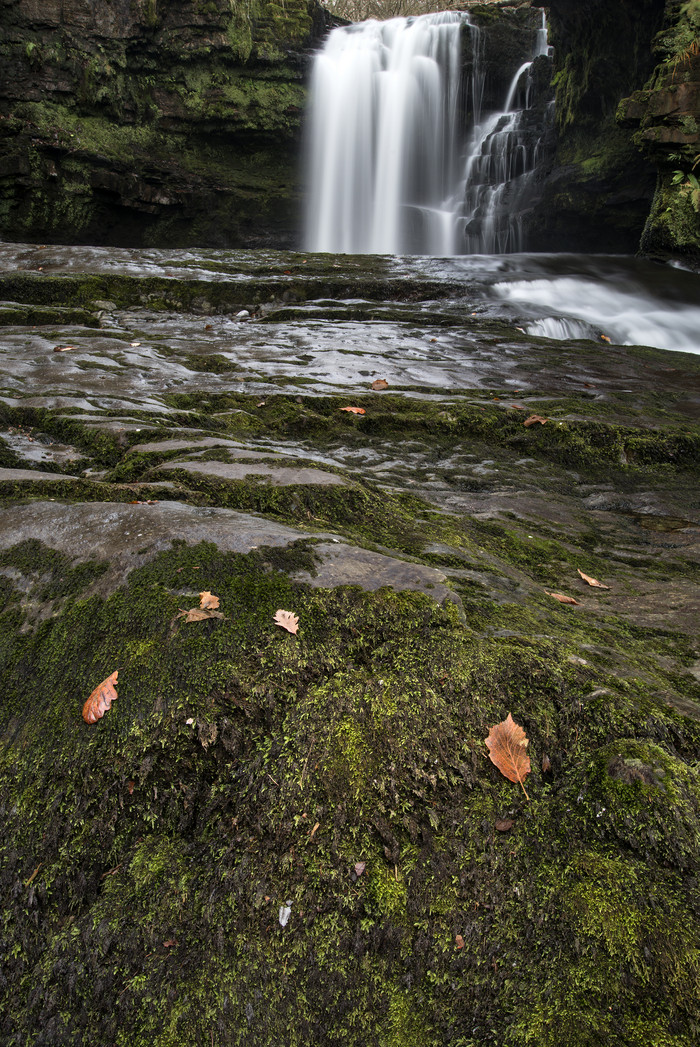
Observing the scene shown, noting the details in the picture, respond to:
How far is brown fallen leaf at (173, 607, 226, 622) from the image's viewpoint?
5.32 ft

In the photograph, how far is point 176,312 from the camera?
26.7ft

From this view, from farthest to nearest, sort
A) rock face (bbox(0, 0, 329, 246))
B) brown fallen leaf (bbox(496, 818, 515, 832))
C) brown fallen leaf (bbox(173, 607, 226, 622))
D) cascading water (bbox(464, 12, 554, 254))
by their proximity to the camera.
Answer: cascading water (bbox(464, 12, 554, 254)), rock face (bbox(0, 0, 329, 246)), brown fallen leaf (bbox(173, 607, 226, 622)), brown fallen leaf (bbox(496, 818, 515, 832))

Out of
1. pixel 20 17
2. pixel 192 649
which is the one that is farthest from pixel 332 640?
pixel 20 17

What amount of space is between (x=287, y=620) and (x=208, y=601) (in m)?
0.22

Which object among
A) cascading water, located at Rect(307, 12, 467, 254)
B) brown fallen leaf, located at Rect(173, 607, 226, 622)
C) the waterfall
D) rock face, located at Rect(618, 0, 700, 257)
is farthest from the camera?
cascading water, located at Rect(307, 12, 467, 254)

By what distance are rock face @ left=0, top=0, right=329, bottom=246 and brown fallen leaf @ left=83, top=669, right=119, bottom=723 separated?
61.5 ft

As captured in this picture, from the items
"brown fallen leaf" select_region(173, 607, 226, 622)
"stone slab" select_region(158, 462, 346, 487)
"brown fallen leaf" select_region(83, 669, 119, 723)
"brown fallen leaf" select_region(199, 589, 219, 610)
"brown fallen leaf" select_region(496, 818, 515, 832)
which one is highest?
"brown fallen leaf" select_region(199, 589, 219, 610)

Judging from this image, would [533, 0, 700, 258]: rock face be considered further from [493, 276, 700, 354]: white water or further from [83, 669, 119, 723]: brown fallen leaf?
[83, 669, 119, 723]: brown fallen leaf

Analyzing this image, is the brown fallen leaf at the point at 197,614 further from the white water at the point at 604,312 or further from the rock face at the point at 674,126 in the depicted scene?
the rock face at the point at 674,126

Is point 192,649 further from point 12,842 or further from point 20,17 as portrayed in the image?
point 20,17

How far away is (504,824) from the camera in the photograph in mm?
1403

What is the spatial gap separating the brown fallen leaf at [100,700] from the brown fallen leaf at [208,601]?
268mm

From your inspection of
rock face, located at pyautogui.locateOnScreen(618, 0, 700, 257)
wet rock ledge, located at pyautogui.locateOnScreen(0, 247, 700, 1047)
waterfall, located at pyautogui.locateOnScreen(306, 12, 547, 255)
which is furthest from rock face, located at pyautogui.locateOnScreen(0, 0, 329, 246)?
wet rock ledge, located at pyautogui.locateOnScreen(0, 247, 700, 1047)

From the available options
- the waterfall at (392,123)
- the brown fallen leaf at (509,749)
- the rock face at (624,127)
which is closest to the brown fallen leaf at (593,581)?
the brown fallen leaf at (509,749)
